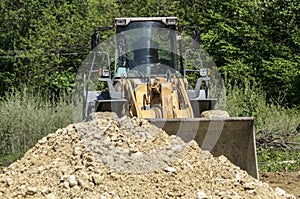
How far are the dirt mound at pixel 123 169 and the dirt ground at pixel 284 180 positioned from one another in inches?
69.5

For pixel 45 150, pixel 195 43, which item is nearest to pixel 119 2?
pixel 195 43

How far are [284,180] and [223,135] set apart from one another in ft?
6.81

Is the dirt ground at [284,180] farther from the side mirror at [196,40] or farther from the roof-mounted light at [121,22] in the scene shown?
the roof-mounted light at [121,22]

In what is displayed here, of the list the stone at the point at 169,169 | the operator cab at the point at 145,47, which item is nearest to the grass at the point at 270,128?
the operator cab at the point at 145,47

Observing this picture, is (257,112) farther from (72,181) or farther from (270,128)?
(72,181)

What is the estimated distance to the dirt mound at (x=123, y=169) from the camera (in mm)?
6227

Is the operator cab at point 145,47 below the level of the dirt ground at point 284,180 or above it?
above

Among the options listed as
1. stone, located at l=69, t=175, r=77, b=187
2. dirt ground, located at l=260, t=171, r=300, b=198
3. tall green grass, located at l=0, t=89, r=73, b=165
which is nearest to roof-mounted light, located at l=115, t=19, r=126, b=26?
dirt ground, located at l=260, t=171, r=300, b=198

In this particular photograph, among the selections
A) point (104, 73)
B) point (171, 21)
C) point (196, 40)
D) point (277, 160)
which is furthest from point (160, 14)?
point (104, 73)

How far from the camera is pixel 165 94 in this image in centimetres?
873

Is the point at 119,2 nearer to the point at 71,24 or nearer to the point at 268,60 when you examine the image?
the point at 71,24

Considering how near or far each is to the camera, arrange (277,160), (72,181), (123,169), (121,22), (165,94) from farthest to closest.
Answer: (277,160)
(121,22)
(165,94)
(123,169)
(72,181)

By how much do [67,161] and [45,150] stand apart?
2.05ft

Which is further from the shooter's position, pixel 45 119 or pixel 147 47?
pixel 45 119
